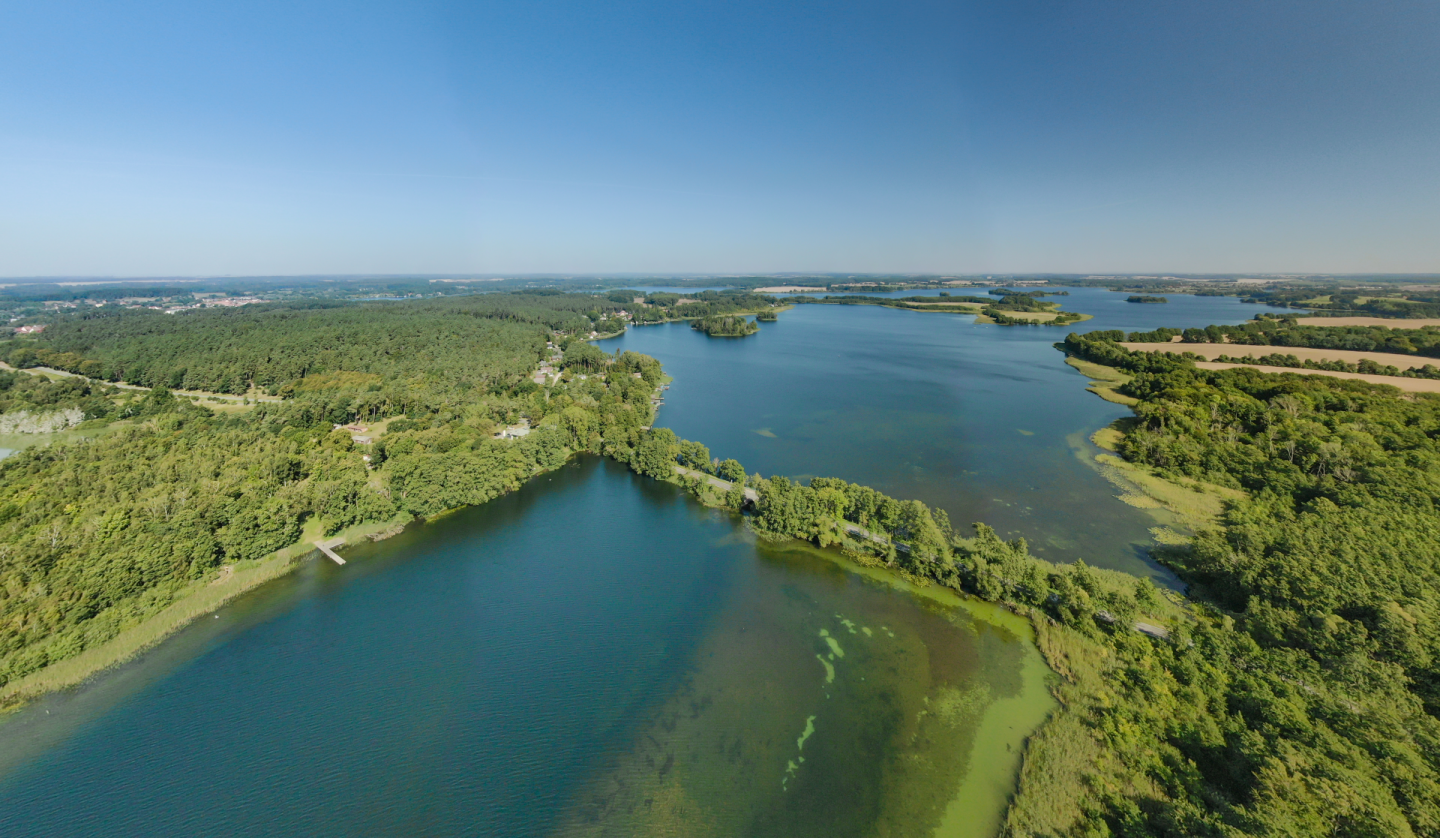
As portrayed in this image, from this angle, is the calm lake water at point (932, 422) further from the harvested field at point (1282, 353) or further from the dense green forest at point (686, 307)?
the dense green forest at point (686, 307)

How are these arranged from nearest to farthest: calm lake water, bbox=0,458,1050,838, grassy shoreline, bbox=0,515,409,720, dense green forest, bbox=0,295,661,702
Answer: calm lake water, bbox=0,458,1050,838 < grassy shoreline, bbox=0,515,409,720 < dense green forest, bbox=0,295,661,702

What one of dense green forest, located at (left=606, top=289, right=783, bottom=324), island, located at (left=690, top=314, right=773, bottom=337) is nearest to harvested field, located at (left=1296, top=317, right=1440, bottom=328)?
island, located at (left=690, top=314, right=773, bottom=337)

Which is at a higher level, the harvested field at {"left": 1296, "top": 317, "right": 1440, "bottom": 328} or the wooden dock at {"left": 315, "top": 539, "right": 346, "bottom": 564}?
the harvested field at {"left": 1296, "top": 317, "right": 1440, "bottom": 328}

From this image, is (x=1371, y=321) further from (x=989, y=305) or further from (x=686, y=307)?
(x=686, y=307)

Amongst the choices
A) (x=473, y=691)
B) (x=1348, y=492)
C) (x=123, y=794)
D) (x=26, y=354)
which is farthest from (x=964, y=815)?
(x=26, y=354)

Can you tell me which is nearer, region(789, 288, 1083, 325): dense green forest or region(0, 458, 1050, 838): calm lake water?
region(0, 458, 1050, 838): calm lake water

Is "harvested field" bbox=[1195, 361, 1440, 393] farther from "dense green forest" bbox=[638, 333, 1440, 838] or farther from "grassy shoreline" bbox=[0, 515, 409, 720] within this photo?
"grassy shoreline" bbox=[0, 515, 409, 720]
